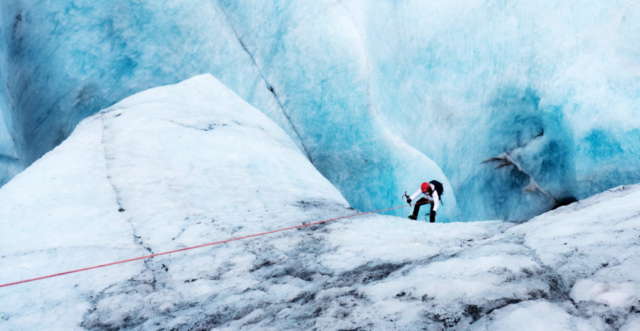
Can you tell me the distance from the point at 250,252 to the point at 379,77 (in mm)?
3127

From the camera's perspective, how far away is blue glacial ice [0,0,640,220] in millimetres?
4289

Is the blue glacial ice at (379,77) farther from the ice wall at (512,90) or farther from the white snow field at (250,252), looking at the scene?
the white snow field at (250,252)

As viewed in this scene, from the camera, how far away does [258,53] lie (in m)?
4.91

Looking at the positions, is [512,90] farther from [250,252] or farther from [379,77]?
[250,252]

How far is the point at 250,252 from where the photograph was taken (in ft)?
7.00

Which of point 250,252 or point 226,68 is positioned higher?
point 226,68

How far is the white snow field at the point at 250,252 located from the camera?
4.12ft

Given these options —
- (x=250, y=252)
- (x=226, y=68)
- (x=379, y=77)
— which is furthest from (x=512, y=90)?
(x=250, y=252)

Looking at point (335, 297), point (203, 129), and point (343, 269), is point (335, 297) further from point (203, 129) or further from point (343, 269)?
point (203, 129)

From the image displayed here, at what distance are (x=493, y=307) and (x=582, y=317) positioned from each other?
22 centimetres

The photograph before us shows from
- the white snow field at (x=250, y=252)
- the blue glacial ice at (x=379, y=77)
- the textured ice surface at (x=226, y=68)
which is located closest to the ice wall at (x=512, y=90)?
the blue glacial ice at (x=379, y=77)

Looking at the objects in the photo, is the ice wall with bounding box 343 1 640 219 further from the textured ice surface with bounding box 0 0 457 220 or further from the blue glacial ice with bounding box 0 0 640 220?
the textured ice surface with bounding box 0 0 457 220

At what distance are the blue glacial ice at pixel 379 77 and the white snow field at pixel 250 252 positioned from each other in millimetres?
1512

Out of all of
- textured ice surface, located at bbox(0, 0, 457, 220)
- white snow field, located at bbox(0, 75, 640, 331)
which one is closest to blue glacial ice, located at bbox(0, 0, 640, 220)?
textured ice surface, located at bbox(0, 0, 457, 220)
